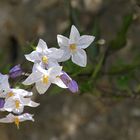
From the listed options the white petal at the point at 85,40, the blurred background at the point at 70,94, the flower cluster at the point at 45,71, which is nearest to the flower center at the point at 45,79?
the flower cluster at the point at 45,71

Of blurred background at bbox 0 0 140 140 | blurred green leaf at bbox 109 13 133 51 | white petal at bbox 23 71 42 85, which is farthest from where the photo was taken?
blurred background at bbox 0 0 140 140

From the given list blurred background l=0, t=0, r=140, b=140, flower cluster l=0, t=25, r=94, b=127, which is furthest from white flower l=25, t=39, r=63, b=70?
blurred background l=0, t=0, r=140, b=140

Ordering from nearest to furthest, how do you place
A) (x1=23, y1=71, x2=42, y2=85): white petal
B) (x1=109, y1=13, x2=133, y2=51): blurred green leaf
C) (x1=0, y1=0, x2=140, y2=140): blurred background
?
1. (x1=23, y1=71, x2=42, y2=85): white petal
2. (x1=109, y1=13, x2=133, y2=51): blurred green leaf
3. (x1=0, y1=0, x2=140, y2=140): blurred background

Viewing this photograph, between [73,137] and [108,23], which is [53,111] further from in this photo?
[108,23]

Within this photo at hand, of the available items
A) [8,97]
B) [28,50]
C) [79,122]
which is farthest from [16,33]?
[8,97]

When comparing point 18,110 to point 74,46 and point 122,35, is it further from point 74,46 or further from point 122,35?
point 122,35

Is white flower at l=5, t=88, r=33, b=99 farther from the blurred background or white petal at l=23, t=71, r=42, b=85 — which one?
the blurred background

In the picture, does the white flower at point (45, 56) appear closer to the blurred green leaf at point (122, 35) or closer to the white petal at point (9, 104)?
the white petal at point (9, 104)
